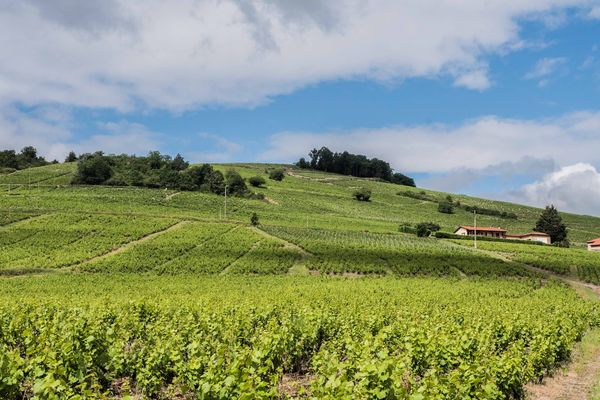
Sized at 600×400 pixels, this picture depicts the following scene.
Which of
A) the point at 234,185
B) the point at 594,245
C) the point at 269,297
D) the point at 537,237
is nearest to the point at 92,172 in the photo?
the point at 234,185

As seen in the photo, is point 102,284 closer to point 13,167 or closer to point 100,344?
point 100,344

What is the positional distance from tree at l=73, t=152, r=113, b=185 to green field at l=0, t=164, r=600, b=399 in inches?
176

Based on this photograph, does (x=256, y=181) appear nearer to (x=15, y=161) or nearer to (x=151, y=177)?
(x=151, y=177)

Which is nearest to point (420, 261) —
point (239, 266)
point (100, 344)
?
point (239, 266)

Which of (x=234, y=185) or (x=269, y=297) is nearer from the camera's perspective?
(x=269, y=297)

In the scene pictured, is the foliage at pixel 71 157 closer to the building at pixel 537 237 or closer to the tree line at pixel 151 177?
the tree line at pixel 151 177

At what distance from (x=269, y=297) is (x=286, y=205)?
8323cm

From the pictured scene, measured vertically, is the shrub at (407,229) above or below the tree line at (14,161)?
below

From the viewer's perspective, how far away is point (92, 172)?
378 ft

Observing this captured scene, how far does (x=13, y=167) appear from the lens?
482ft

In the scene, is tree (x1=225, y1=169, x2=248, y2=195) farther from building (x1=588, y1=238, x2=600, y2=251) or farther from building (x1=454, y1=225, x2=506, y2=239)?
building (x1=588, y1=238, x2=600, y2=251)

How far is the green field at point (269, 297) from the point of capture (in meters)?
11.8

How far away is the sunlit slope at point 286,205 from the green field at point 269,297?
0.74 metres

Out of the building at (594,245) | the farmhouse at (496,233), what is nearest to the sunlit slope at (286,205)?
the farmhouse at (496,233)
